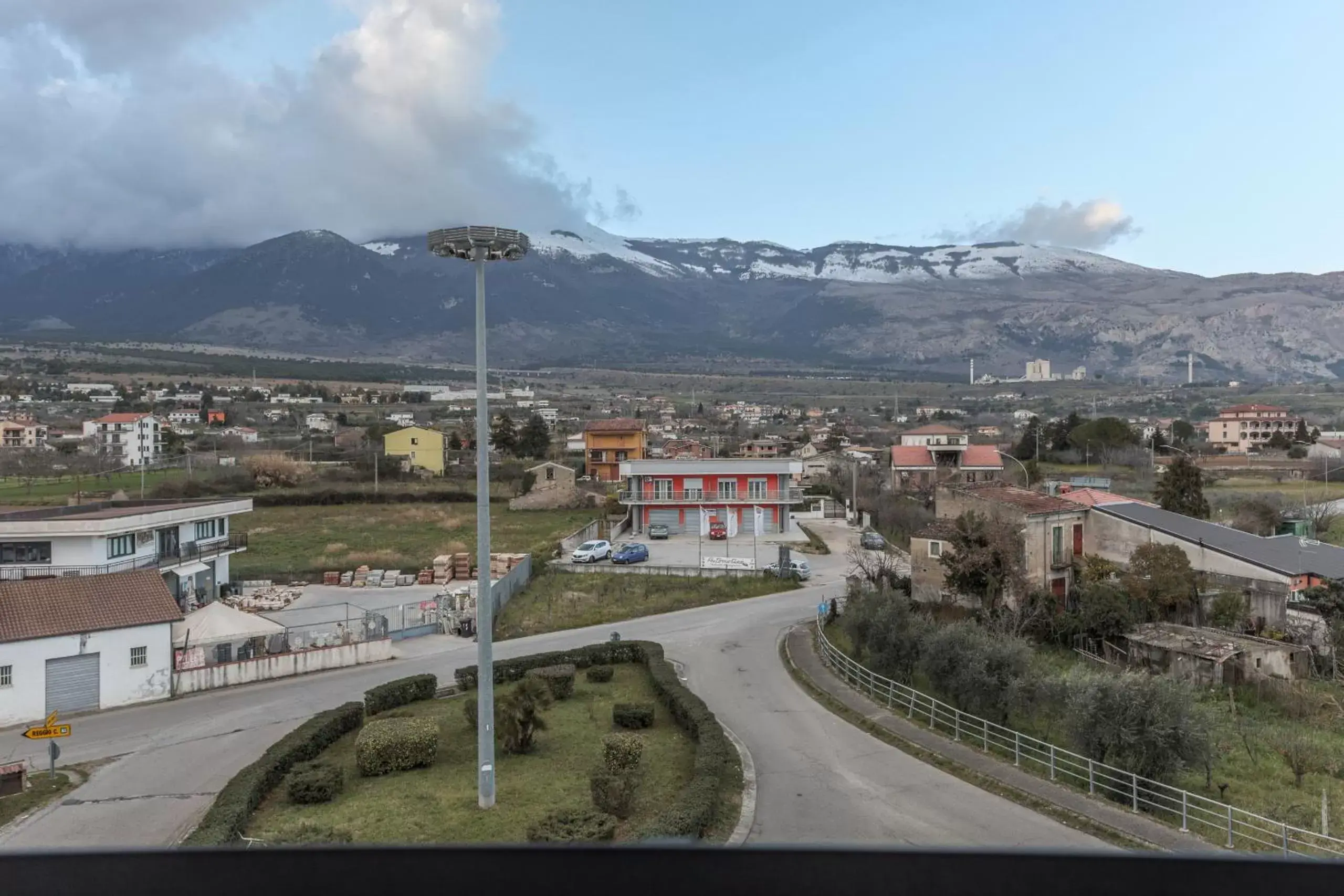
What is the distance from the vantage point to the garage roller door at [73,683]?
14.8 metres

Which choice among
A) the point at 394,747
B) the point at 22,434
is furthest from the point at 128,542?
the point at 22,434

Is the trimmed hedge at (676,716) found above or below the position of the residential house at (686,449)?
below

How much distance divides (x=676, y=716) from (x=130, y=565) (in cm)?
1467

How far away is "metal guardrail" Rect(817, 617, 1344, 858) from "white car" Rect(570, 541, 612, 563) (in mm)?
16061

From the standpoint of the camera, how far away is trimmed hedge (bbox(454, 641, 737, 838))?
30.5 feet

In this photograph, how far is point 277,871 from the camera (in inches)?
70.2

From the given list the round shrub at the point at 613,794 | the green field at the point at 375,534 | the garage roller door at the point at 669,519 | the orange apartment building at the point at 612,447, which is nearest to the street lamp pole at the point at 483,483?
the round shrub at the point at 613,794

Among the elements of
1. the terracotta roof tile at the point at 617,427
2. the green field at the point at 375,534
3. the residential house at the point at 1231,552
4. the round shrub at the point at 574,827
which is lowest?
the green field at the point at 375,534

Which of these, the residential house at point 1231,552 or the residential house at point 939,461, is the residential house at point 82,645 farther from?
the residential house at point 939,461

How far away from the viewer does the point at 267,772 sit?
11070mm

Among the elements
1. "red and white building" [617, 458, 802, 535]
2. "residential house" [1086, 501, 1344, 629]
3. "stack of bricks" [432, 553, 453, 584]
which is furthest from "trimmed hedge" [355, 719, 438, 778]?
"red and white building" [617, 458, 802, 535]

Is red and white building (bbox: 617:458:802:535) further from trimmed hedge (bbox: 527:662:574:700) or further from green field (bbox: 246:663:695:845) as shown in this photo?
green field (bbox: 246:663:695:845)

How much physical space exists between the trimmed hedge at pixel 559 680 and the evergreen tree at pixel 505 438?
4989cm

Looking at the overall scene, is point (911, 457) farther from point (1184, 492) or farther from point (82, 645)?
point (82, 645)
